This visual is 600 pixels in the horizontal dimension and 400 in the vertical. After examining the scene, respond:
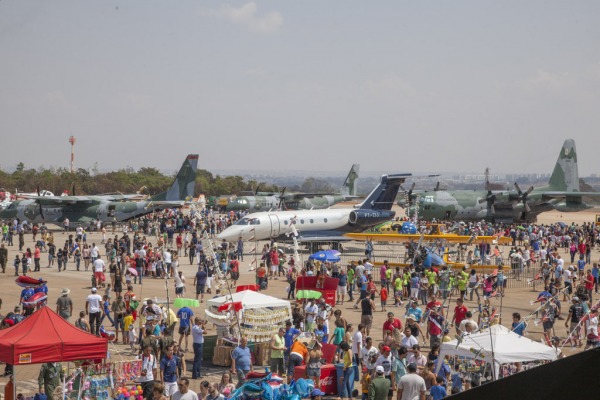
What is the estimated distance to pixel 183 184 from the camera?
56.9m

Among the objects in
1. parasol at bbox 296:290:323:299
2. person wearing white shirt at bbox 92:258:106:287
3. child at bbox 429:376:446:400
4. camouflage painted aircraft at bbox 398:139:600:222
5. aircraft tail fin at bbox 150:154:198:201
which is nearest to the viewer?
child at bbox 429:376:446:400

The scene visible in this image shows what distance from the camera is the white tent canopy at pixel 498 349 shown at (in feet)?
41.1

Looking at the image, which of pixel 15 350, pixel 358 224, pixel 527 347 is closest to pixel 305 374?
pixel 527 347

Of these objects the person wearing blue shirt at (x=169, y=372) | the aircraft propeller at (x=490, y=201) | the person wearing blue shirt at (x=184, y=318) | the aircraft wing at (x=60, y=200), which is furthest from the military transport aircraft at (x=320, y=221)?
the person wearing blue shirt at (x=169, y=372)

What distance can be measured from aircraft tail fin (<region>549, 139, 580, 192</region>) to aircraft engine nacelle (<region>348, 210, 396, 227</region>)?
80.9 feet

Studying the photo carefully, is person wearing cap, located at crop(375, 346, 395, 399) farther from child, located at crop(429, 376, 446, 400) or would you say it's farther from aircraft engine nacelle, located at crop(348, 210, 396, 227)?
aircraft engine nacelle, located at crop(348, 210, 396, 227)

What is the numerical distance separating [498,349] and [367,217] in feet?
100

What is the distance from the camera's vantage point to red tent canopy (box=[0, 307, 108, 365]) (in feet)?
39.9

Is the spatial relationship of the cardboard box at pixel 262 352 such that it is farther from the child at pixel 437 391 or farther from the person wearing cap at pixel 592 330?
the person wearing cap at pixel 592 330

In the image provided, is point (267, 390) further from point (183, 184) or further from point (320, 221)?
point (183, 184)

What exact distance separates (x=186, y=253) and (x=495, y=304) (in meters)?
18.7

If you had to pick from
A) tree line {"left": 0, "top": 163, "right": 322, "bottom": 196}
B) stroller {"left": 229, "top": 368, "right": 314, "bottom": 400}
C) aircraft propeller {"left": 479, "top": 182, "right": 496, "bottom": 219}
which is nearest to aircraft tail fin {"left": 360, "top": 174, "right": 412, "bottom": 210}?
aircraft propeller {"left": 479, "top": 182, "right": 496, "bottom": 219}

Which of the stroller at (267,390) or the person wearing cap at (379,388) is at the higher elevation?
the stroller at (267,390)

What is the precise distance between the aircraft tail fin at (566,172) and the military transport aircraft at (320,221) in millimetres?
24514
